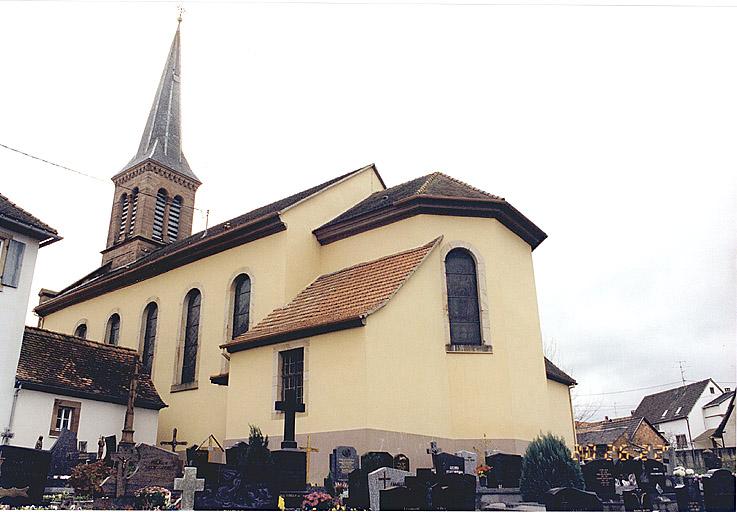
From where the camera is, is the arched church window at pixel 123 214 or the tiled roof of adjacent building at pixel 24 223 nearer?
the tiled roof of adjacent building at pixel 24 223

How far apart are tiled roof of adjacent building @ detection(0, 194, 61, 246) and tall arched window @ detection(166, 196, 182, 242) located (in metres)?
12.2

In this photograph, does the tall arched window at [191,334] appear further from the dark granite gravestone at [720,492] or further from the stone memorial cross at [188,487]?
the dark granite gravestone at [720,492]

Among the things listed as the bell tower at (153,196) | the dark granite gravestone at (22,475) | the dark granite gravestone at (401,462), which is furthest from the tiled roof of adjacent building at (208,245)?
the dark granite gravestone at (22,475)

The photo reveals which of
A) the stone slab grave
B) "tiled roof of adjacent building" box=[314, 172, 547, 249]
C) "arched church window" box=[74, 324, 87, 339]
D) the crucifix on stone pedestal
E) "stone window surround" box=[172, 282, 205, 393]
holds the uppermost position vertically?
"tiled roof of adjacent building" box=[314, 172, 547, 249]

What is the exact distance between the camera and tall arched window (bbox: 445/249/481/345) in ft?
42.5

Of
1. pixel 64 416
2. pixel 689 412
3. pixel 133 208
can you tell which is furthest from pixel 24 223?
pixel 689 412

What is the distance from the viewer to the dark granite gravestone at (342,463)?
32.0 feet

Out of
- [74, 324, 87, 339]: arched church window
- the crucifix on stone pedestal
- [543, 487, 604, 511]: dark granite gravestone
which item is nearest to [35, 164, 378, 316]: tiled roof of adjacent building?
[74, 324, 87, 339]: arched church window

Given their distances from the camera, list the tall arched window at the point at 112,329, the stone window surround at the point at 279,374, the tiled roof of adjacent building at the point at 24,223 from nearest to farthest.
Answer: the stone window surround at the point at 279,374 → the tiled roof of adjacent building at the point at 24,223 → the tall arched window at the point at 112,329

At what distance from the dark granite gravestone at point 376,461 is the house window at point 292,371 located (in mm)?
2850

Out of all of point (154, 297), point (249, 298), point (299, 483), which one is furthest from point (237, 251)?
point (299, 483)

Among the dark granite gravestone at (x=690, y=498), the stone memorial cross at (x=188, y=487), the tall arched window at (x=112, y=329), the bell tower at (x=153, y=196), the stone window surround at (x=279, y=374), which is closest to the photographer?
the stone memorial cross at (x=188, y=487)

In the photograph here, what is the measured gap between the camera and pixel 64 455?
1201cm

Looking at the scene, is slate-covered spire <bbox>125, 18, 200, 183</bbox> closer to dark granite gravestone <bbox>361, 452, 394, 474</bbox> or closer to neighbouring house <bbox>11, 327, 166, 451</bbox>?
neighbouring house <bbox>11, 327, 166, 451</bbox>
